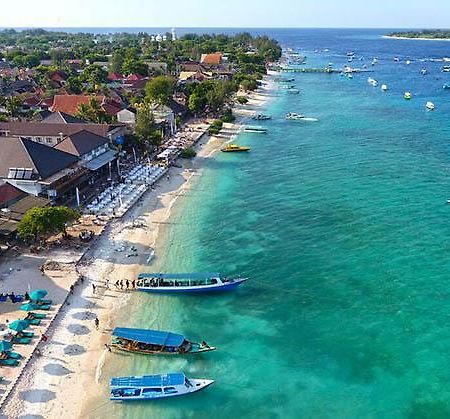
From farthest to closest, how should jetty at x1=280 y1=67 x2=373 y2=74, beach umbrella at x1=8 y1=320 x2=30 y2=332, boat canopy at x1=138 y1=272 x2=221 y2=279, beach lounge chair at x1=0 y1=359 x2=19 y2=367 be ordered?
jetty at x1=280 y1=67 x2=373 y2=74
boat canopy at x1=138 y1=272 x2=221 y2=279
beach umbrella at x1=8 y1=320 x2=30 y2=332
beach lounge chair at x1=0 y1=359 x2=19 y2=367

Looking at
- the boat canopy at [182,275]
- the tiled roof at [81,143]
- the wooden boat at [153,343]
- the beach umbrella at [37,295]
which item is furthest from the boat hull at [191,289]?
the tiled roof at [81,143]

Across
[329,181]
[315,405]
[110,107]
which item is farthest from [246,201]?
[110,107]

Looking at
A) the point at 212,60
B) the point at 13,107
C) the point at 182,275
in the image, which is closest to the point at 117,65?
the point at 212,60

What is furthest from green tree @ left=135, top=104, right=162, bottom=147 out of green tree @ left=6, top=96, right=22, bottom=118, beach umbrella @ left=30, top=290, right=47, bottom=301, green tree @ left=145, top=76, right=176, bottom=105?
beach umbrella @ left=30, top=290, right=47, bottom=301

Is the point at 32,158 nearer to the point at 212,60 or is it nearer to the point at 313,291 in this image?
the point at 313,291

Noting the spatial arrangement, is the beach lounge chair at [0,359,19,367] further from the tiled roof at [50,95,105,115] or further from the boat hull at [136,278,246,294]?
the tiled roof at [50,95,105,115]
